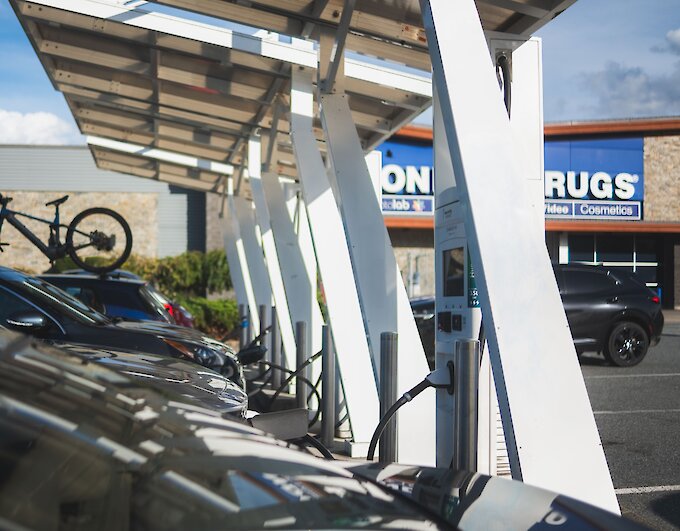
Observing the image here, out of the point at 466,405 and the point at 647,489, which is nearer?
the point at 466,405

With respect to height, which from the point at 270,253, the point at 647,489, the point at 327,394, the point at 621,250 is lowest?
the point at 647,489

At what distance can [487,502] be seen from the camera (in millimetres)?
2684

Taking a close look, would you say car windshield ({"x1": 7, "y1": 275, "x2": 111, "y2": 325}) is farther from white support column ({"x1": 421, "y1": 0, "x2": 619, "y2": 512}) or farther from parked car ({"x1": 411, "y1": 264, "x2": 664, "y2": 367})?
parked car ({"x1": 411, "y1": 264, "x2": 664, "y2": 367})

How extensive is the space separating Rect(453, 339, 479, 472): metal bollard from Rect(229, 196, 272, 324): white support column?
429 inches

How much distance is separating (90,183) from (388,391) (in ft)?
110

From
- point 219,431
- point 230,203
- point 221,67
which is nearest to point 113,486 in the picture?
point 219,431

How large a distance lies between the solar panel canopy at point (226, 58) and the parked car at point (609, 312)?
533 centimetres

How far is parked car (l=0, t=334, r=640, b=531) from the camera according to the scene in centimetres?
188

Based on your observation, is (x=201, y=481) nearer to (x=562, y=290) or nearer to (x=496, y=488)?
(x=496, y=488)

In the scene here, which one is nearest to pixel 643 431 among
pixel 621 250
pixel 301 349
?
pixel 301 349

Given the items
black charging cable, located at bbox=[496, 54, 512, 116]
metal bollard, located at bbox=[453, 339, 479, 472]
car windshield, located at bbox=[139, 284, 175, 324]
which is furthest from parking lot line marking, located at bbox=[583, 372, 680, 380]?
metal bollard, located at bbox=[453, 339, 479, 472]

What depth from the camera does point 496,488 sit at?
111 inches

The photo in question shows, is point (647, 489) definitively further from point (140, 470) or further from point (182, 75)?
point (182, 75)

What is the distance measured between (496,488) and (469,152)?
6.77ft
